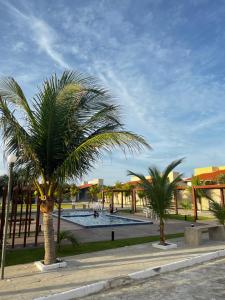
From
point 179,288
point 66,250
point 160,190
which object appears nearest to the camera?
point 179,288

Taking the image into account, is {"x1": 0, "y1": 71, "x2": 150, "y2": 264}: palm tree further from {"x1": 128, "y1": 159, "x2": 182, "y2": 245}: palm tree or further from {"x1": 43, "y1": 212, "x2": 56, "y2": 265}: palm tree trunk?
{"x1": 128, "y1": 159, "x2": 182, "y2": 245}: palm tree

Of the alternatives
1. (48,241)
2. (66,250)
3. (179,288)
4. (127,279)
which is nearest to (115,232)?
(66,250)

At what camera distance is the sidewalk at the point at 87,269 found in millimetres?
6518

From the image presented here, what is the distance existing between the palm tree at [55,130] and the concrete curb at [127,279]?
2.29 meters

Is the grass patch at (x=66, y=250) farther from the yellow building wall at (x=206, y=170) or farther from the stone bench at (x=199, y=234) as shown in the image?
the yellow building wall at (x=206, y=170)

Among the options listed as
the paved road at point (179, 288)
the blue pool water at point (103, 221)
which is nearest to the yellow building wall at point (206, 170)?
the blue pool water at point (103, 221)

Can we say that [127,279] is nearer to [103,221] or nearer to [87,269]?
[87,269]

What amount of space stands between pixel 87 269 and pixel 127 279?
1479 mm

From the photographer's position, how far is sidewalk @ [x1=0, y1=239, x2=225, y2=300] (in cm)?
652

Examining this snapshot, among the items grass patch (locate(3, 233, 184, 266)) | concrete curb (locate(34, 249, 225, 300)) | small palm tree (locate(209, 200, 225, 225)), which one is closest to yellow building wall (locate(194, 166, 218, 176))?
small palm tree (locate(209, 200, 225, 225))

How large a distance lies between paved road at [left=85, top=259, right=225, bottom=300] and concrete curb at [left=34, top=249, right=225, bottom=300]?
22 cm

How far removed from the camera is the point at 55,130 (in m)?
A: 8.43

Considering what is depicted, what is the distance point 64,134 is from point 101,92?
70.6 inches

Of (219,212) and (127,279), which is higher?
(219,212)
